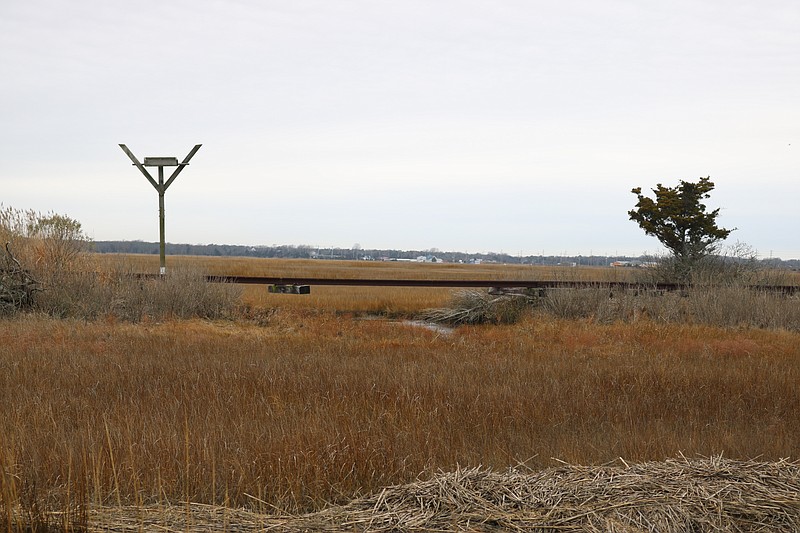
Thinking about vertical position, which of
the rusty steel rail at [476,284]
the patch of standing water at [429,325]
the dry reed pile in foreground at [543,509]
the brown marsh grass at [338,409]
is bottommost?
the patch of standing water at [429,325]

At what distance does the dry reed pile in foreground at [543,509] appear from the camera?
3.86 meters

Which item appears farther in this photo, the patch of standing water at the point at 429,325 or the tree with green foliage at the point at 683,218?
the tree with green foliage at the point at 683,218

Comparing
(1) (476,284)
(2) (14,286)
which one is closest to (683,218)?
(1) (476,284)

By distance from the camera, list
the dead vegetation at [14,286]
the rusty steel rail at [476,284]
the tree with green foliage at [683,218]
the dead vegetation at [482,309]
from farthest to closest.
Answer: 1. the tree with green foliage at [683,218]
2. the rusty steel rail at [476,284]
3. the dead vegetation at [482,309]
4. the dead vegetation at [14,286]

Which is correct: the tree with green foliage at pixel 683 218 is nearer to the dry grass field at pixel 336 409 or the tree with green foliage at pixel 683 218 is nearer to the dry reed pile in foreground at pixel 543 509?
the dry grass field at pixel 336 409

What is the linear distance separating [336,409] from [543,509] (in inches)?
142

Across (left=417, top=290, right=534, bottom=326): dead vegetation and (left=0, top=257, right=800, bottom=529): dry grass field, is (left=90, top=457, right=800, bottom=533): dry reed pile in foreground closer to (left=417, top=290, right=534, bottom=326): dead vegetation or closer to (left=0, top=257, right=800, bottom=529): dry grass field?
(left=0, top=257, right=800, bottom=529): dry grass field

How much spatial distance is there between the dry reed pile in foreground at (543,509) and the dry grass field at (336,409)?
0.43 metres

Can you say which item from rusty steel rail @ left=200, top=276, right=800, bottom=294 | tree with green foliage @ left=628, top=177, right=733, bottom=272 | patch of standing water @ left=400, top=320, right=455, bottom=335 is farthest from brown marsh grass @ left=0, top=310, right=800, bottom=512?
tree with green foliage @ left=628, top=177, right=733, bottom=272

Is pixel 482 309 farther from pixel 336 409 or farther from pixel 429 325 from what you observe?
pixel 336 409

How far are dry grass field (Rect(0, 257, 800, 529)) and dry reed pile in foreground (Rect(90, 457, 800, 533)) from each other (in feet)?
1.40

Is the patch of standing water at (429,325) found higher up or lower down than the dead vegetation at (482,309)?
lower down

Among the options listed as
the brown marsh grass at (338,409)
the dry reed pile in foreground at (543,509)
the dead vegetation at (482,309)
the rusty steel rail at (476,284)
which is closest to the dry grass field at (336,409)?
the brown marsh grass at (338,409)

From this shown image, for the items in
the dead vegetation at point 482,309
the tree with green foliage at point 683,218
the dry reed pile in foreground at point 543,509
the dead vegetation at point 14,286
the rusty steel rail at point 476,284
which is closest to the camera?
the dry reed pile in foreground at point 543,509
